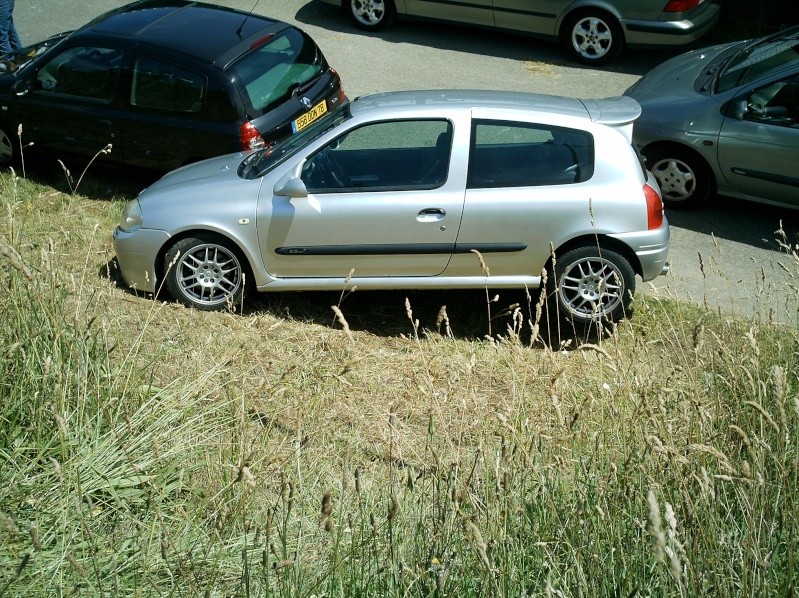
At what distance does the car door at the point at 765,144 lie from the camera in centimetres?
866

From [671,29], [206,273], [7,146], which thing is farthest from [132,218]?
[671,29]

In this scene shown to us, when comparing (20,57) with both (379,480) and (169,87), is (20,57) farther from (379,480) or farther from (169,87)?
(379,480)

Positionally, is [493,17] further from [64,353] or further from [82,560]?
[82,560]

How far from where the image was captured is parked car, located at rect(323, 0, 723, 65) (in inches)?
467

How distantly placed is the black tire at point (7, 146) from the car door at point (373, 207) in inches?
160

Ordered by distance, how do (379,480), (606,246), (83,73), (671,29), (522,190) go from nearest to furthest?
(379,480)
(522,190)
(606,246)
(83,73)
(671,29)

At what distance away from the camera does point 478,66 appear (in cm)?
1241

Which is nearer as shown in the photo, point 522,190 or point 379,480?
point 379,480

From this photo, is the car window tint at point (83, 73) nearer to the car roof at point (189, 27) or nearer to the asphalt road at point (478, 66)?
the car roof at point (189, 27)

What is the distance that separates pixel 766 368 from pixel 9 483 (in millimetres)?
3722

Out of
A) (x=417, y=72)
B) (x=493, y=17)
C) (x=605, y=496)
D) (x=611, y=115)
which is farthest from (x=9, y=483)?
(x=493, y=17)

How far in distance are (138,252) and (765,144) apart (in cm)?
540

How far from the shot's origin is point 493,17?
12.6 metres

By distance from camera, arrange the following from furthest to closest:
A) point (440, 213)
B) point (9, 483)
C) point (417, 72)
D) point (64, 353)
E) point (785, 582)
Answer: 1. point (417, 72)
2. point (440, 213)
3. point (64, 353)
4. point (9, 483)
5. point (785, 582)
